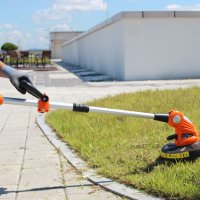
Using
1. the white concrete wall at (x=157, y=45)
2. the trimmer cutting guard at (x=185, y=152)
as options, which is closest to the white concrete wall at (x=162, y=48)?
the white concrete wall at (x=157, y=45)

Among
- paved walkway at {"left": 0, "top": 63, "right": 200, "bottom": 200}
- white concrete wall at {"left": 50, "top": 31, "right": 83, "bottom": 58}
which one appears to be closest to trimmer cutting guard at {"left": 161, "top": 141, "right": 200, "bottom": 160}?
paved walkway at {"left": 0, "top": 63, "right": 200, "bottom": 200}

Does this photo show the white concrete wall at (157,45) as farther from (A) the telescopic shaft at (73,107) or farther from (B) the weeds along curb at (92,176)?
(A) the telescopic shaft at (73,107)

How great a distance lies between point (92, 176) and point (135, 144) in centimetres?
116

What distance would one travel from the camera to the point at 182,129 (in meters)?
4.59

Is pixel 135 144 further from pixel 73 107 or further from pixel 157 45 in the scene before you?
pixel 157 45

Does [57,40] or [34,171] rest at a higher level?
[57,40]

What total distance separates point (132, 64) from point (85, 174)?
12222mm

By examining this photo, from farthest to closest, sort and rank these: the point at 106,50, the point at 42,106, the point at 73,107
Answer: the point at 106,50
the point at 73,107
the point at 42,106

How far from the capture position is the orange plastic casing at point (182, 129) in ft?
15.0

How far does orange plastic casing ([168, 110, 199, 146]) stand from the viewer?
4.57 m

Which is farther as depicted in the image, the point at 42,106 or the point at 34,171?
the point at 34,171

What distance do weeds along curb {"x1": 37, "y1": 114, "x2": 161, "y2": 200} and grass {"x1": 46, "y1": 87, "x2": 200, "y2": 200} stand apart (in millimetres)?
77

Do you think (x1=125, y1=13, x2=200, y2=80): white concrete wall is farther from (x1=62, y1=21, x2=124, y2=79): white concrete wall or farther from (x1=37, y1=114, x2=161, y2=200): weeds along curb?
(x1=37, y1=114, x2=161, y2=200): weeds along curb

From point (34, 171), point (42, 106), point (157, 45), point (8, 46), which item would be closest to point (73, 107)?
point (42, 106)
